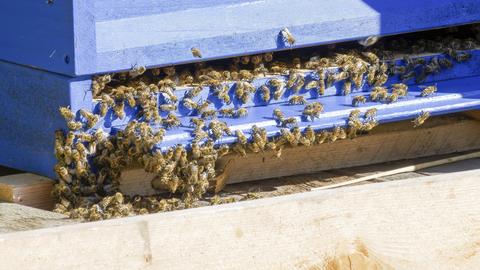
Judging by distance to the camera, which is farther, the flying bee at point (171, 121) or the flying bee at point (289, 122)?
the flying bee at point (289, 122)

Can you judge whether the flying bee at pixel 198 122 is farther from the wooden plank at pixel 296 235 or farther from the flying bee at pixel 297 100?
the wooden plank at pixel 296 235

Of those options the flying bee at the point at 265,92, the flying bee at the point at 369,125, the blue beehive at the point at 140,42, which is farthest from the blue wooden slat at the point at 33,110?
the flying bee at the point at 369,125

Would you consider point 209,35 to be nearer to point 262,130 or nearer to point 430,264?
point 262,130

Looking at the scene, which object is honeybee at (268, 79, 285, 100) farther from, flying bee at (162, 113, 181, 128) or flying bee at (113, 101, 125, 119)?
flying bee at (113, 101, 125, 119)

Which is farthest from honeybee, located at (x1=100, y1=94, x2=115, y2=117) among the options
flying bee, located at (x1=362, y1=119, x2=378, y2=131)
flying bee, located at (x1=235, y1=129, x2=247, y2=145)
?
flying bee, located at (x1=362, y1=119, x2=378, y2=131)

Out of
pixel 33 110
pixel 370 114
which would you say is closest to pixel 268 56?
pixel 370 114

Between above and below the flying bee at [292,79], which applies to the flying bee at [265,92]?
below
